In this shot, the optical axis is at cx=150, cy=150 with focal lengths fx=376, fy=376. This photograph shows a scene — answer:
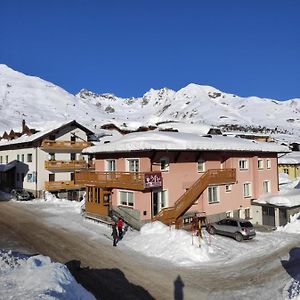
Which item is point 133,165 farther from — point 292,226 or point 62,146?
point 62,146

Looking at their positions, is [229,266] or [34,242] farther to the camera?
[34,242]

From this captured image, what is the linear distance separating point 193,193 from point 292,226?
9425 mm

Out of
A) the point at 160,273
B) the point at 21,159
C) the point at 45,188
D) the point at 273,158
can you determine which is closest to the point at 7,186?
the point at 21,159

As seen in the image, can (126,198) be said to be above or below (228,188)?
below

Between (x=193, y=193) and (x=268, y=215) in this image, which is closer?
(x=193, y=193)

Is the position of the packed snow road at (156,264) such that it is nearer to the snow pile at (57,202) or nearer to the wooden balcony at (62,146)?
the snow pile at (57,202)

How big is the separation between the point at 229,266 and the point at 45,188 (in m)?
30.8

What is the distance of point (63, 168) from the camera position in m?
49.3

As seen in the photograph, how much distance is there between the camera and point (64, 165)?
4925 cm

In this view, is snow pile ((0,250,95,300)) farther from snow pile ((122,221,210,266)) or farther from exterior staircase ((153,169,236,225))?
exterior staircase ((153,169,236,225))

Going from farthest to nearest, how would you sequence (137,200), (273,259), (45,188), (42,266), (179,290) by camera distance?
(45,188)
(137,200)
(273,259)
(179,290)
(42,266)

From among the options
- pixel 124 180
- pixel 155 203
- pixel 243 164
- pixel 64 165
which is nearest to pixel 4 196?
pixel 64 165

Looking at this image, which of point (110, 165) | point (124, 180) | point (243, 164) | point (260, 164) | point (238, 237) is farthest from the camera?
point (260, 164)

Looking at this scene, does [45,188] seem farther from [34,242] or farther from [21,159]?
[34,242]
